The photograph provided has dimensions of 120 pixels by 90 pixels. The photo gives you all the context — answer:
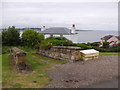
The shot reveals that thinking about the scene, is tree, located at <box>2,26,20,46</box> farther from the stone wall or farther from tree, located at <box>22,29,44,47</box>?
the stone wall

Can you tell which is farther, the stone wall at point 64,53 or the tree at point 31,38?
the tree at point 31,38

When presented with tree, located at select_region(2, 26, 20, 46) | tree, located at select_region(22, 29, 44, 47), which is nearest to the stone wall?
tree, located at select_region(22, 29, 44, 47)

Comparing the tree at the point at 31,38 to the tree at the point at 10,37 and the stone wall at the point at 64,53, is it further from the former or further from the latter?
the stone wall at the point at 64,53

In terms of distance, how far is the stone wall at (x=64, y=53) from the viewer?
12316 mm

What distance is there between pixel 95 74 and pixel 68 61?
4.18 m

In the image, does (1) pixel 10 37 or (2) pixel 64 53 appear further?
(1) pixel 10 37

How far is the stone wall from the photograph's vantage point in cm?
1232

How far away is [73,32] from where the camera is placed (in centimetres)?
2972

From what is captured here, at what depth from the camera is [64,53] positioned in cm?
1302

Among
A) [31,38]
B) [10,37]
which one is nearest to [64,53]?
[31,38]

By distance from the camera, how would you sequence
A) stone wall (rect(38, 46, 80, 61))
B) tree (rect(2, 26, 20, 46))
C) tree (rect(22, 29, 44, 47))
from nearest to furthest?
stone wall (rect(38, 46, 80, 61)) < tree (rect(22, 29, 44, 47)) < tree (rect(2, 26, 20, 46))

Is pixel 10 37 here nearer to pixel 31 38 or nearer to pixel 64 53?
pixel 31 38

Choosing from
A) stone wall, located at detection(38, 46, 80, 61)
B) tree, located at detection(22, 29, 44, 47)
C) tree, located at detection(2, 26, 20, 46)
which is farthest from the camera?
tree, located at detection(2, 26, 20, 46)

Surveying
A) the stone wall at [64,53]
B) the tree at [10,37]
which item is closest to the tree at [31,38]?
the tree at [10,37]
